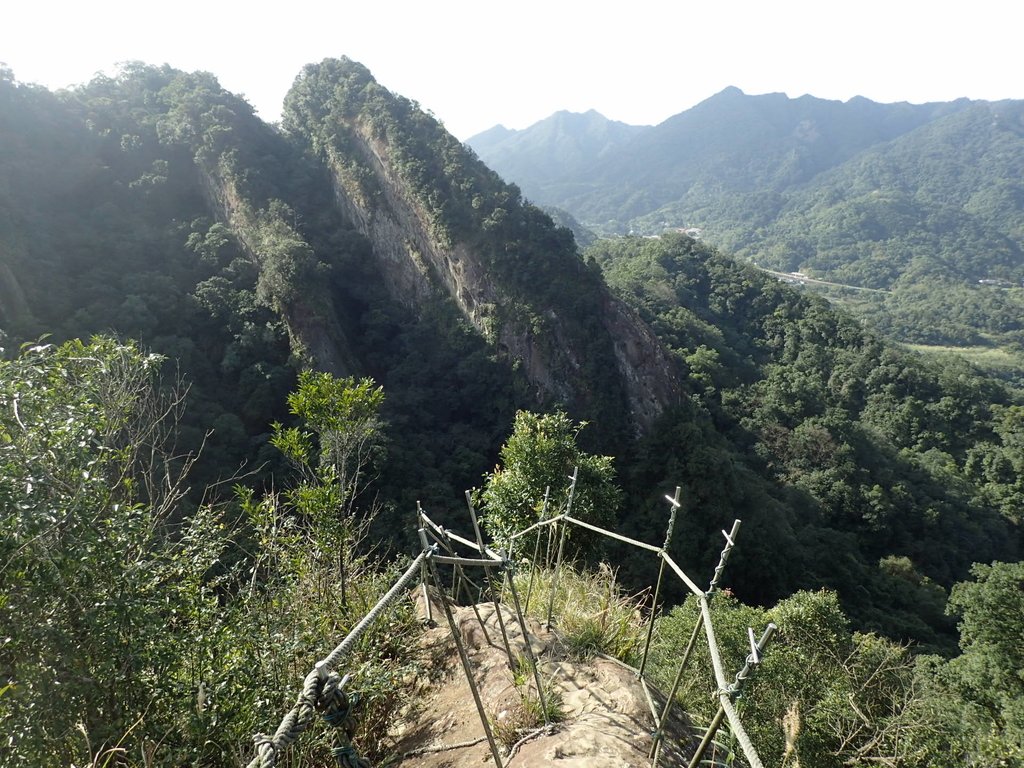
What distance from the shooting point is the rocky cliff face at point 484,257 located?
27.5m

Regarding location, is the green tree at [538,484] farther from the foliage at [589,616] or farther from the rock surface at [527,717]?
the rock surface at [527,717]

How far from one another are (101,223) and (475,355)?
20802 millimetres

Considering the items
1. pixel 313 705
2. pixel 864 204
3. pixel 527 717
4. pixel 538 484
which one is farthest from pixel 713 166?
pixel 313 705

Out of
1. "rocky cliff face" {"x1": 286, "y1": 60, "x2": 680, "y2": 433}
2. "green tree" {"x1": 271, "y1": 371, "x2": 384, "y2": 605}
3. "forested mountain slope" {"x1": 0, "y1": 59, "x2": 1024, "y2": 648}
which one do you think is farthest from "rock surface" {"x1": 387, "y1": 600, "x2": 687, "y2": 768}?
"rocky cliff face" {"x1": 286, "y1": 60, "x2": 680, "y2": 433}

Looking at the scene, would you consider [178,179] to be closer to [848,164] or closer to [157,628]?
[157,628]

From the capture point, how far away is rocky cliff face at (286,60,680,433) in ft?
90.1

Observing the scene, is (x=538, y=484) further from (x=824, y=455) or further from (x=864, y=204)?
(x=864, y=204)

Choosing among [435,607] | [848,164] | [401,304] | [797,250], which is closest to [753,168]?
[848,164]

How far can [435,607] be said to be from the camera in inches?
200

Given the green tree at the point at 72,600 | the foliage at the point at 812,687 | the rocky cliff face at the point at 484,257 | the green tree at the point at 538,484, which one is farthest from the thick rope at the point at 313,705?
the rocky cliff face at the point at 484,257

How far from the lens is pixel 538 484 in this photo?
892 centimetres

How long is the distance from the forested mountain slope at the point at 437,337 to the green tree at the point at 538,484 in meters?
11.6

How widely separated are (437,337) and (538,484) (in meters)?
23.5

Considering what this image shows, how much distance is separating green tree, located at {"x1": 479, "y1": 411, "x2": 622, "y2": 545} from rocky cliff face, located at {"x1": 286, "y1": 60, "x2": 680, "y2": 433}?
17.1 metres
